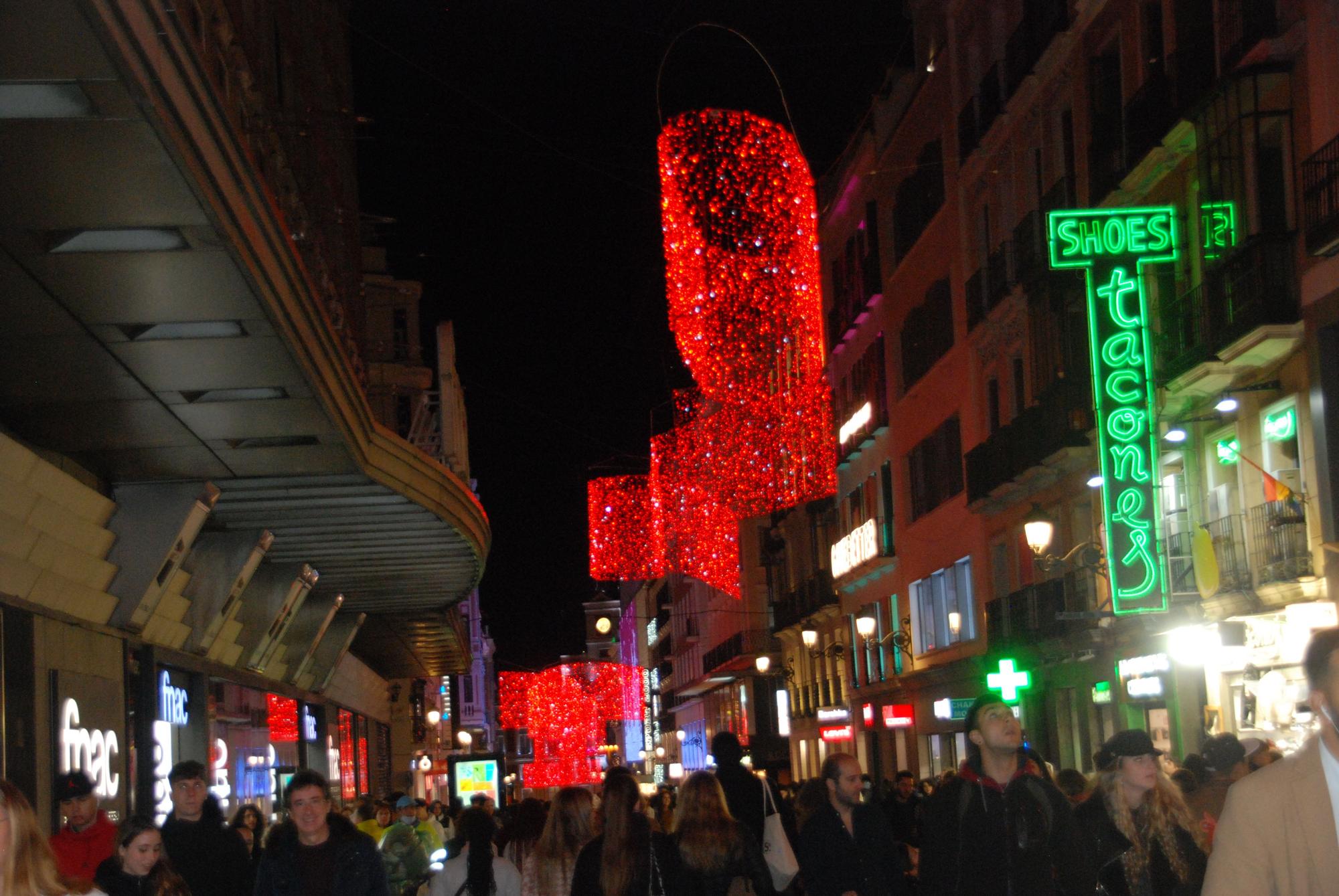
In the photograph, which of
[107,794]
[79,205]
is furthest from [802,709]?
[79,205]

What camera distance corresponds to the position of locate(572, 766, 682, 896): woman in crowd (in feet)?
27.5

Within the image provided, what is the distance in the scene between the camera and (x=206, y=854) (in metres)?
9.86

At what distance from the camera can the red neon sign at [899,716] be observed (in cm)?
4203

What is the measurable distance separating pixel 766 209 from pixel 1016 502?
38.3 feet

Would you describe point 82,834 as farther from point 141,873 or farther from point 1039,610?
point 1039,610

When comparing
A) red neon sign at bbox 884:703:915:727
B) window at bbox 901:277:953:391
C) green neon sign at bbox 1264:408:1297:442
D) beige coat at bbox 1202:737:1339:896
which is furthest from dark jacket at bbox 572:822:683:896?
red neon sign at bbox 884:703:915:727

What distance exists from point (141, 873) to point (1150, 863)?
4448 mm

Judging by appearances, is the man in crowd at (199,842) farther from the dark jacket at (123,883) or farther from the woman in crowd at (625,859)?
the woman in crowd at (625,859)

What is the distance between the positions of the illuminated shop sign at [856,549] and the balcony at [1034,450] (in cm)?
972

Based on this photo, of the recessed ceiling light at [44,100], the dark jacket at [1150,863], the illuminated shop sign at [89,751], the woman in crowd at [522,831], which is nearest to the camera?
the dark jacket at [1150,863]

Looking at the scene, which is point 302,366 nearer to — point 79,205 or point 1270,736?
point 79,205

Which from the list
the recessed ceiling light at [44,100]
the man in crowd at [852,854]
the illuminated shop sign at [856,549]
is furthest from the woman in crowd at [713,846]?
the illuminated shop sign at [856,549]

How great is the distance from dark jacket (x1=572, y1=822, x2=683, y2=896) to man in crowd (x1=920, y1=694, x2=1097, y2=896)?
48.2 inches

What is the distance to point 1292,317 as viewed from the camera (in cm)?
2031
